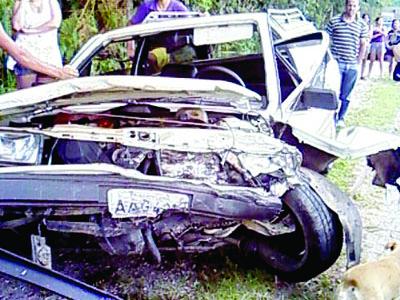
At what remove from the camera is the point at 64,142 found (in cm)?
333

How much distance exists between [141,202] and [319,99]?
166cm

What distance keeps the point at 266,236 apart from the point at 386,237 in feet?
4.67

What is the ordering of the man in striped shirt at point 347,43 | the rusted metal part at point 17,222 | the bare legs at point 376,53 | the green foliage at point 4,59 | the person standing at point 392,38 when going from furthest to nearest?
1. the person standing at point 392,38
2. the bare legs at point 376,53
3. the man in striped shirt at point 347,43
4. the green foliage at point 4,59
5. the rusted metal part at point 17,222

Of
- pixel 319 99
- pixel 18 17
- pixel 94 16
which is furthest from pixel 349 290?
pixel 94 16

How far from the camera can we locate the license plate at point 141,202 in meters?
2.97

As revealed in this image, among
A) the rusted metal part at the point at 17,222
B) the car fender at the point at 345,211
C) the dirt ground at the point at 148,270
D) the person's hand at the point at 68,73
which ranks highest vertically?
the person's hand at the point at 68,73

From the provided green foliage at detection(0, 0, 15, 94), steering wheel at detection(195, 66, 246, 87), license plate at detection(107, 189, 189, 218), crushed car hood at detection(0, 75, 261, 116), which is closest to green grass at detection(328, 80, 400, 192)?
steering wheel at detection(195, 66, 246, 87)

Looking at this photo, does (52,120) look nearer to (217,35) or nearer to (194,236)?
(194,236)

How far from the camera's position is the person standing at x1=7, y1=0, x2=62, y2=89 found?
4.85 meters

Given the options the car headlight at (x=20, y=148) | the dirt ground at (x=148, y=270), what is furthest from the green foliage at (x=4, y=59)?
the car headlight at (x=20, y=148)

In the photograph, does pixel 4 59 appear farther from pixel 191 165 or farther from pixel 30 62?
pixel 191 165

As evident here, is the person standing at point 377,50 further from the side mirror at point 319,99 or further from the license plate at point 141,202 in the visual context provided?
the license plate at point 141,202

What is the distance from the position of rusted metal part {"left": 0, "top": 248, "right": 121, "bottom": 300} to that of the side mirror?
6.83 ft

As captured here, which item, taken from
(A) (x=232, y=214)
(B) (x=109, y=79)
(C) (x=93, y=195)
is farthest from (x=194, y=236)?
(B) (x=109, y=79)
